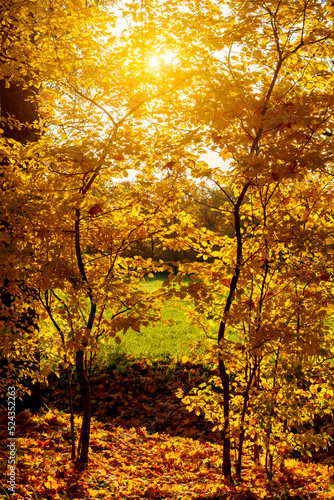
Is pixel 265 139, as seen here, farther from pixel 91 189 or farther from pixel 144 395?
pixel 144 395

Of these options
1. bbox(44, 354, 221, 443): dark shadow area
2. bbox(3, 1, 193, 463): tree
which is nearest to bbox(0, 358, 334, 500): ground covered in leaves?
bbox(44, 354, 221, 443): dark shadow area

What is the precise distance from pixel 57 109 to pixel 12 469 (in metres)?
3.41

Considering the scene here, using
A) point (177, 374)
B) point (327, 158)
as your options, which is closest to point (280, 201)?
point (327, 158)

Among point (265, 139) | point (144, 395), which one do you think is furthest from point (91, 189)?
point (144, 395)

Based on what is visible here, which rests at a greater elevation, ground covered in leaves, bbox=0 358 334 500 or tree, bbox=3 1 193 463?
tree, bbox=3 1 193 463

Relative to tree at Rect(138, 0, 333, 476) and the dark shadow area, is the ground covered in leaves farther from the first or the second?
tree at Rect(138, 0, 333, 476)

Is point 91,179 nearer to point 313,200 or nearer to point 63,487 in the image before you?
point 313,200

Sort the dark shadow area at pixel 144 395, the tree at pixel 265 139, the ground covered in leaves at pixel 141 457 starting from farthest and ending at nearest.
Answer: the dark shadow area at pixel 144 395
the ground covered in leaves at pixel 141 457
the tree at pixel 265 139

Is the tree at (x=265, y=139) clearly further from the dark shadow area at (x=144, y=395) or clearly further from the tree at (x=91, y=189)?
the dark shadow area at (x=144, y=395)

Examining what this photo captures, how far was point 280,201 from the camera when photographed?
3154 millimetres

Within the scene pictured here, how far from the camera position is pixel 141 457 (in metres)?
4.45

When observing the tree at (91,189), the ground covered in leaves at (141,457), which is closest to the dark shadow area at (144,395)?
the ground covered in leaves at (141,457)

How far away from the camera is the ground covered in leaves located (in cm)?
325

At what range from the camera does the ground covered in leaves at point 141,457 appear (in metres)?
3.25
